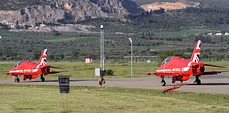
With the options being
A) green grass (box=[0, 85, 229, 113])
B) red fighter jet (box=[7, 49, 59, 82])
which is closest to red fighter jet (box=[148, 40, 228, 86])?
green grass (box=[0, 85, 229, 113])

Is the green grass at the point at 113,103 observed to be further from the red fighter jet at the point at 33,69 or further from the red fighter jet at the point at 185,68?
the red fighter jet at the point at 33,69

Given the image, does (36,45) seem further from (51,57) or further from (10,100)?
(10,100)

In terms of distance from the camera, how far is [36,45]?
Answer: 617 feet

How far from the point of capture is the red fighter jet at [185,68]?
55.4m

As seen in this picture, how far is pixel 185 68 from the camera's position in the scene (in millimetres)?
56219

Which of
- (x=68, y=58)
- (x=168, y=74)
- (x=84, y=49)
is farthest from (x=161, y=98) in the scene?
(x=84, y=49)

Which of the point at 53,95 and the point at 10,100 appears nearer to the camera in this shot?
the point at 10,100

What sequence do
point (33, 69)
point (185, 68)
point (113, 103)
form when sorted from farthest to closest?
1. point (33, 69)
2. point (185, 68)
3. point (113, 103)

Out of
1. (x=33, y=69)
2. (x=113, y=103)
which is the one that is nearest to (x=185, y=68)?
(x=33, y=69)

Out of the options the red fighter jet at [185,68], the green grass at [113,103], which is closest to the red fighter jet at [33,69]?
the red fighter jet at [185,68]

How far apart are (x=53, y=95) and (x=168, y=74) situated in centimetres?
1598

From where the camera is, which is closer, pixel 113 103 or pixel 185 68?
pixel 113 103

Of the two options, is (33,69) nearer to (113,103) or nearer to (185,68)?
(185,68)

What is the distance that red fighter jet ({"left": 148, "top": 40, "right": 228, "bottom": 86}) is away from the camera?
55438mm
